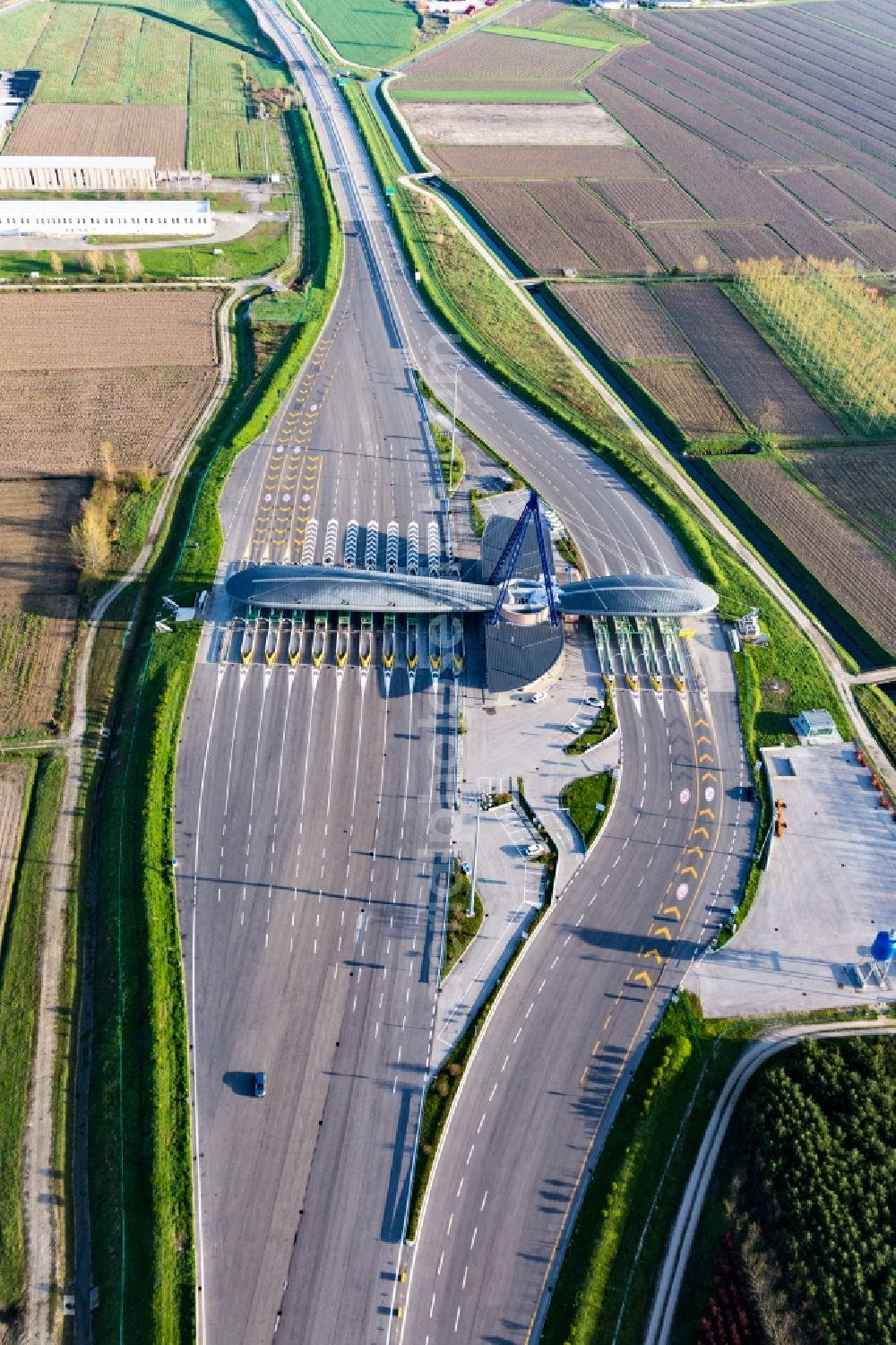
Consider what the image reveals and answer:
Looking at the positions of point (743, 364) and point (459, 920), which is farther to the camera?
point (743, 364)

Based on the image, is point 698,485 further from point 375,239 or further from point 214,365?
point 375,239

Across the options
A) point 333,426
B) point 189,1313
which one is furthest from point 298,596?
point 189,1313

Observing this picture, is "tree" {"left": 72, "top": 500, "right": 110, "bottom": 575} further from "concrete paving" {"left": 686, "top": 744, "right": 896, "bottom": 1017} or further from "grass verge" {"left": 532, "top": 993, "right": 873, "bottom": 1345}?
"grass verge" {"left": 532, "top": 993, "right": 873, "bottom": 1345}

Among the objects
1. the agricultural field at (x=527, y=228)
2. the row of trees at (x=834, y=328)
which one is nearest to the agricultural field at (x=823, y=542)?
the row of trees at (x=834, y=328)

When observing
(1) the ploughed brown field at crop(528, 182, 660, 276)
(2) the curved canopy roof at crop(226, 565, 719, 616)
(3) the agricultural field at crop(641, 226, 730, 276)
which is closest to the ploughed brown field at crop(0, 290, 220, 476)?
(2) the curved canopy roof at crop(226, 565, 719, 616)

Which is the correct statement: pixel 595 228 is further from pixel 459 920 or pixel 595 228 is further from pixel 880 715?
pixel 459 920

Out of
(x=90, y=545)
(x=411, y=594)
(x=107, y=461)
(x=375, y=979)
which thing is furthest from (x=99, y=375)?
(x=375, y=979)
